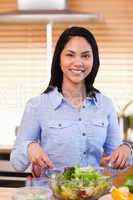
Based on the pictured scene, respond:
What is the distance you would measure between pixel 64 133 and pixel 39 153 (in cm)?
23

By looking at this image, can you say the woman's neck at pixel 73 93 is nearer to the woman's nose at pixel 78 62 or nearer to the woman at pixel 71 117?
the woman at pixel 71 117

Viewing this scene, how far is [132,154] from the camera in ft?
5.27

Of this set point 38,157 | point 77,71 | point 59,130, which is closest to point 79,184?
point 38,157

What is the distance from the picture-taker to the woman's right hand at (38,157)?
1.41m

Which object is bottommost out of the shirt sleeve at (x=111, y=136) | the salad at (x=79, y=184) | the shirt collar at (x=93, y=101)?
the salad at (x=79, y=184)

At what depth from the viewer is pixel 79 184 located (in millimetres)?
1283

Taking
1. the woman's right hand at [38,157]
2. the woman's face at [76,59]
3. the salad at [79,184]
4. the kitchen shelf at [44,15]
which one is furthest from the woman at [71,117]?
the kitchen shelf at [44,15]

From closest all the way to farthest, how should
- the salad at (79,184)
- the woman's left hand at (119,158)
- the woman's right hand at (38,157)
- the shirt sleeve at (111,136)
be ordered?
the salad at (79,184) < the woman's right hand at (38,157) < the woman's left hand at (119,158) < the shirt sleeve at (111,136)

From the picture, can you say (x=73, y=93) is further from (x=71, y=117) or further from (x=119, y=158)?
(x=119, y=158)

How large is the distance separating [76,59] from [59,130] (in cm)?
27

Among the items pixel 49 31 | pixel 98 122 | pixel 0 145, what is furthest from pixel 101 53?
pixel 98 122

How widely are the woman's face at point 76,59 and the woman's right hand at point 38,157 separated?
1.06 ft

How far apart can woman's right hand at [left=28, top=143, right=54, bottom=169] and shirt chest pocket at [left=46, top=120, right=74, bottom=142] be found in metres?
0.17

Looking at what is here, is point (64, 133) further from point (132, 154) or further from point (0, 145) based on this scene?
point (0, 145)
